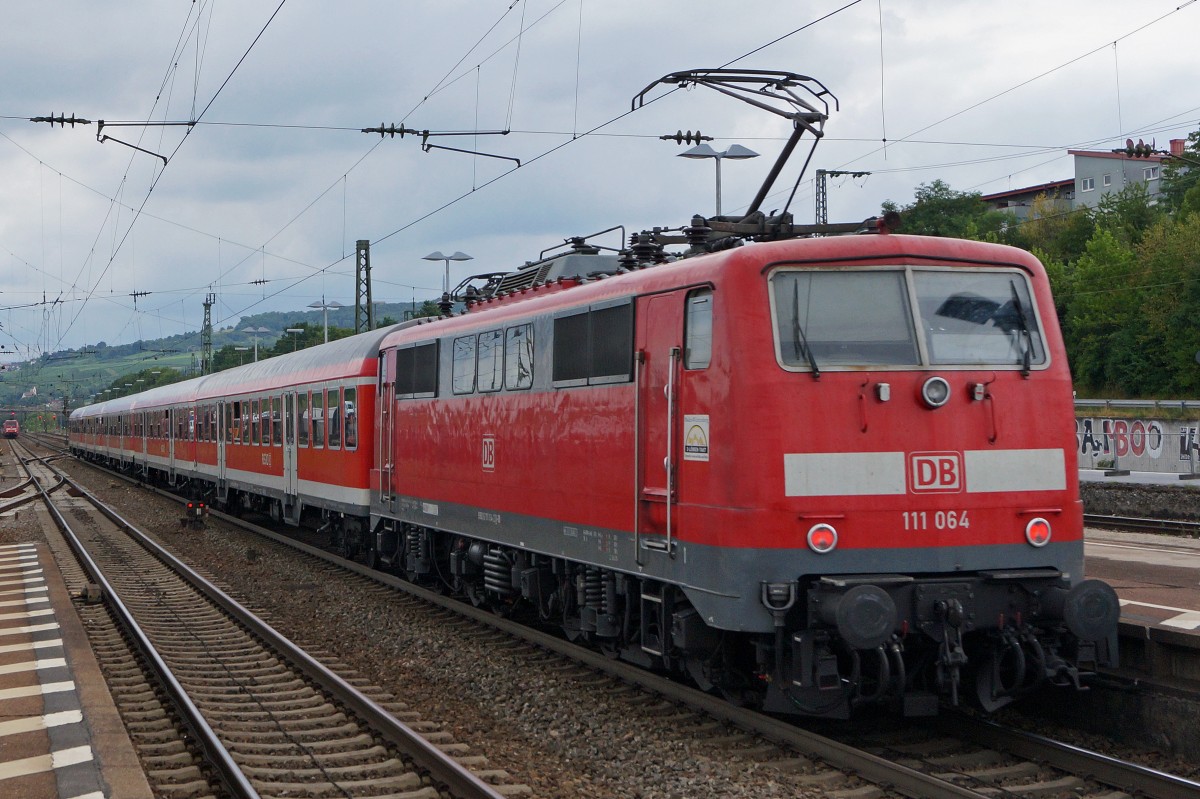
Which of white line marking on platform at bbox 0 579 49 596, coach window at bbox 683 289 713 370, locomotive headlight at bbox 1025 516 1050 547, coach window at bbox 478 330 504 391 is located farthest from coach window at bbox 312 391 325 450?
locomotive headlight at bbox 1025 516 1050 547

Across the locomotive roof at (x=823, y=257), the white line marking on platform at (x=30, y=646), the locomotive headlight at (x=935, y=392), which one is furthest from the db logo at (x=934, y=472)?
the white line marking on platform at (x=30, y=646)

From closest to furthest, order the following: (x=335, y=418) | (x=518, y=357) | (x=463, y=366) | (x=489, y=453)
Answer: (x=518, y=357)
(x=489, y=453)
(x=463, y=366)
(x=335, y=418)

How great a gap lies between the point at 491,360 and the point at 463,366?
0.94 meters

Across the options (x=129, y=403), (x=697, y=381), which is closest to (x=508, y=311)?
(x=697, y=381)

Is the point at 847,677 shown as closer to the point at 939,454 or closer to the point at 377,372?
the point at 939,454

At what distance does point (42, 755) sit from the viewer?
798 centimetres

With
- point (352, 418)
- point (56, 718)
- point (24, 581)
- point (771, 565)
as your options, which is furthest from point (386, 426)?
point (771, 565)

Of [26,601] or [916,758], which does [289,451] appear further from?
[916,758]

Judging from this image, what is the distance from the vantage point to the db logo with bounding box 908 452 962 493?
813cm

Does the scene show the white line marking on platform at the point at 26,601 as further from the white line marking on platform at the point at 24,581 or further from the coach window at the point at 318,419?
the coach window at the point at 318,419

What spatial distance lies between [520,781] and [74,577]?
1387 cm

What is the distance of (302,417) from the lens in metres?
22.2

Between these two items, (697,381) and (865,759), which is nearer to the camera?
(865,759)

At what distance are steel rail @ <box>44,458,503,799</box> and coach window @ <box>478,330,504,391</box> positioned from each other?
328cm
